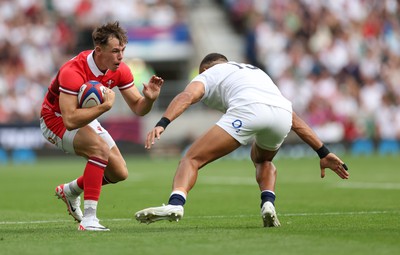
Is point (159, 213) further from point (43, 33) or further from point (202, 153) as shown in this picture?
point (43, 33)

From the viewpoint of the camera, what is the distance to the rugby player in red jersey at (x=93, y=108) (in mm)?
9570

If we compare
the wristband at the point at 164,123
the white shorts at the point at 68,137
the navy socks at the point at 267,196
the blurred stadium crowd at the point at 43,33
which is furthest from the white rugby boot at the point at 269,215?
the blurred stadium crowd at the point at 43,33

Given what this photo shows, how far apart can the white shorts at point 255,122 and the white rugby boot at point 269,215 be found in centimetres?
70

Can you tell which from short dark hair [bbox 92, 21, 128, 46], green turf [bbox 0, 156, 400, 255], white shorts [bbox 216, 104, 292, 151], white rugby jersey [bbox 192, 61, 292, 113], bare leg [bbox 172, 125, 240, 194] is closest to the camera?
green turf [bbox 0, 156, 400, 255]

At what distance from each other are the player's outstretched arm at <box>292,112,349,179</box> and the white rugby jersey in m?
0.27

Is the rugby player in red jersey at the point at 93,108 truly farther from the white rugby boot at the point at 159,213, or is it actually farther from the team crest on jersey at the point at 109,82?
the white rugby boot at the point at 159,213

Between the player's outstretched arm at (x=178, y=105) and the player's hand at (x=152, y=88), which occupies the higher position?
the player's hand at (x=152, y=88)

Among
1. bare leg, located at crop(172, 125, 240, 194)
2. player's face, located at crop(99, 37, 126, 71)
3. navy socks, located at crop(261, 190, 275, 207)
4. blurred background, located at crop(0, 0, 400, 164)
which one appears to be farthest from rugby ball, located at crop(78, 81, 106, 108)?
blurred background, located at crop(0, 0, 400, 164)

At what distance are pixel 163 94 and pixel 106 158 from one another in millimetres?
20185

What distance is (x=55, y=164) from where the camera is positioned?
2577 cm

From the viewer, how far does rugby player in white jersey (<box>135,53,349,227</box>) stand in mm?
9211

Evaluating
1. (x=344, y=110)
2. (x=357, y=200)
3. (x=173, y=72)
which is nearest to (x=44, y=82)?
(x=173, y=72)

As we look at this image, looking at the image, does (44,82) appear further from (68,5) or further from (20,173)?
(20,173)

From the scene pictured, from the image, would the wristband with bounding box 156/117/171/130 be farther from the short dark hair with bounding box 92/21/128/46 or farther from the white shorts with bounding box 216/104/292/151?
the short dark hair with bounding box 92/21/128/46
